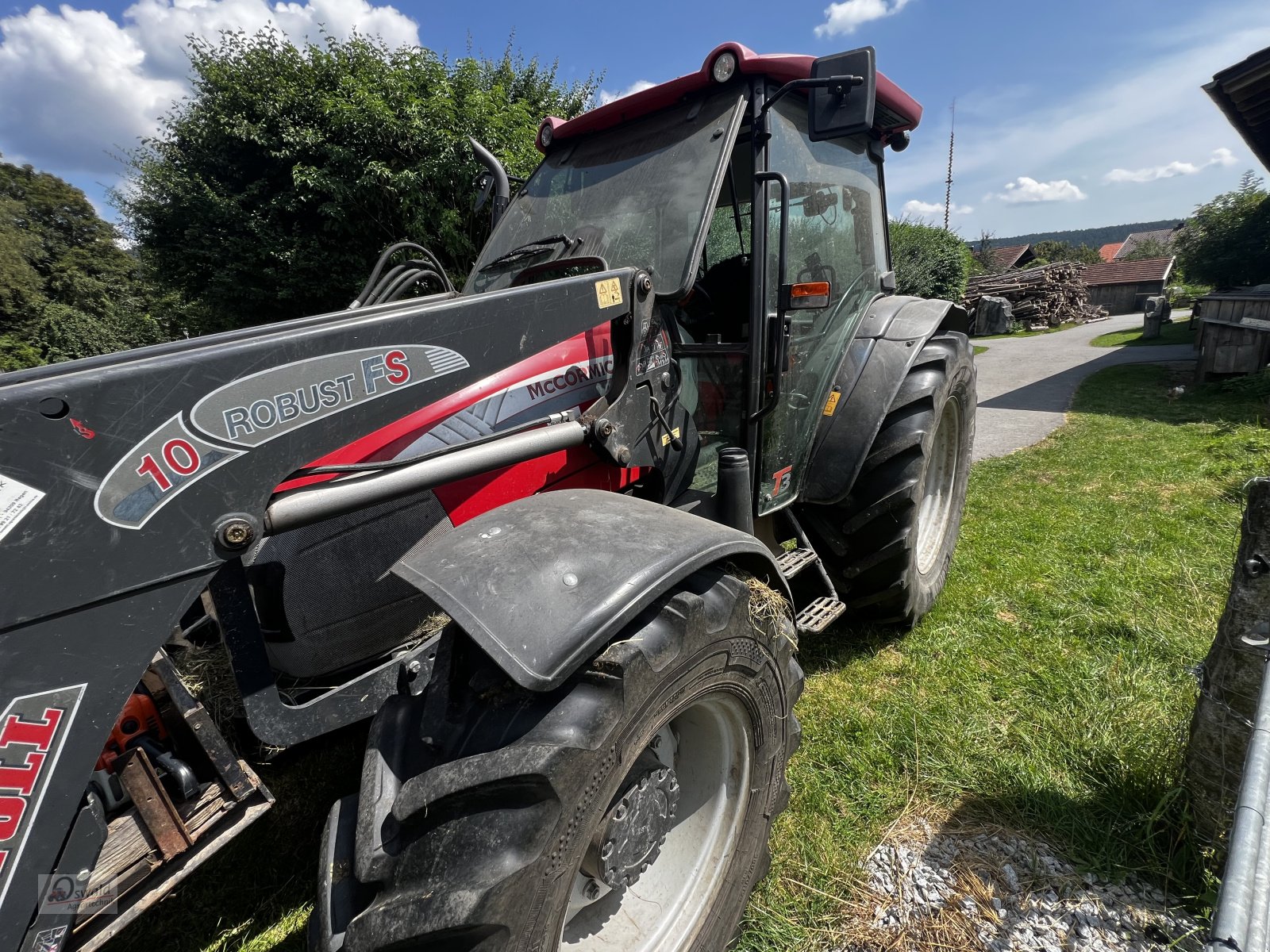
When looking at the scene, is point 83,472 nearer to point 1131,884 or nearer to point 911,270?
point 1131,884

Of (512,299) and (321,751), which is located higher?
(512,299)

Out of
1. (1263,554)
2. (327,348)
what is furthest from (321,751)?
(1263,554)

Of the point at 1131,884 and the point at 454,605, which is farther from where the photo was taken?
the point at 1131,884

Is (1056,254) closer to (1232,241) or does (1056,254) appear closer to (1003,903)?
(1232,241)

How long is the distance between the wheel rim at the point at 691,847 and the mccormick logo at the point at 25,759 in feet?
3.59

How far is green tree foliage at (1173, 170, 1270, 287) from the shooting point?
18.9 metres

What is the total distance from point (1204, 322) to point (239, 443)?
43.8 ft

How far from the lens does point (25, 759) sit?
1.00 meters

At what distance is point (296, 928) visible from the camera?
1.84 m

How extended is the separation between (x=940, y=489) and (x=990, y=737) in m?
1.59

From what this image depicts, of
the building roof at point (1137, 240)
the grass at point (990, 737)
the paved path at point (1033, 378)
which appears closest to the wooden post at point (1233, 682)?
the grass at point (990, 737)

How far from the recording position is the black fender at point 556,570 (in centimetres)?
120

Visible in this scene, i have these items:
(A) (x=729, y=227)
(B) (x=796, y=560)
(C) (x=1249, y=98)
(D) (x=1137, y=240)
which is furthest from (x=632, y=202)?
(D) (x=1137, y=240)

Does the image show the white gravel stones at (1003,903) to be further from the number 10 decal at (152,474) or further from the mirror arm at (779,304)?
the number 10 decal at (152,474)
